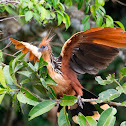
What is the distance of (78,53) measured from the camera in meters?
1.64

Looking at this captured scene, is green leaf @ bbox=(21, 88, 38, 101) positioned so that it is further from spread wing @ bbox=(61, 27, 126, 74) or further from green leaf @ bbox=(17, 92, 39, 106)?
spread wing @ bbox=(61, 27, 126, 74)

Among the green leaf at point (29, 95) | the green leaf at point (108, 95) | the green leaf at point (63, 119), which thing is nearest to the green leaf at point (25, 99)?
the green leaf at point (29, 95)

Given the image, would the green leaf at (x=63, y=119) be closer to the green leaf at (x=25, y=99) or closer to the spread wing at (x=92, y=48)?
the green leaf at (x=25, y=99)

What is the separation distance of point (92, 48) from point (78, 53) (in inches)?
4.6

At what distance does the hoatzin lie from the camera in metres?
1.44

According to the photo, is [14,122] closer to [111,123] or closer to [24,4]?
[24,4]

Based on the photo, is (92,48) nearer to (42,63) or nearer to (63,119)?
(42,63)

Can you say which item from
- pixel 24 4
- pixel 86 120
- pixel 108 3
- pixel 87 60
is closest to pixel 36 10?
pixel 24 4

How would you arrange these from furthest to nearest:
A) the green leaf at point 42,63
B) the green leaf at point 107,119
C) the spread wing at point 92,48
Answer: the spread wing at point 92,48 → the green leaf at point 42,63 → the green leaf at point 107,119

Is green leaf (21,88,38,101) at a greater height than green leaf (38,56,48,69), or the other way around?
green leaf (38,56,48,69)

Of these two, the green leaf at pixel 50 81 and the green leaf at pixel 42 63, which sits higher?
the green leaf at pixel 42 63

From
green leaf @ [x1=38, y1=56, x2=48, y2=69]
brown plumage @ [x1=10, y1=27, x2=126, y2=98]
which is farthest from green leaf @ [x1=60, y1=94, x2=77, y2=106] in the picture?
brown plumage @ [x1=10, y1=27, x2=126, y2=98]

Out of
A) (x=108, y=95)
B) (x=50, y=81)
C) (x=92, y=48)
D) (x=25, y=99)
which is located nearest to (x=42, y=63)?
(x=50, y=81)

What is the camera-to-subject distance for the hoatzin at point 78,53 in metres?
1.44
